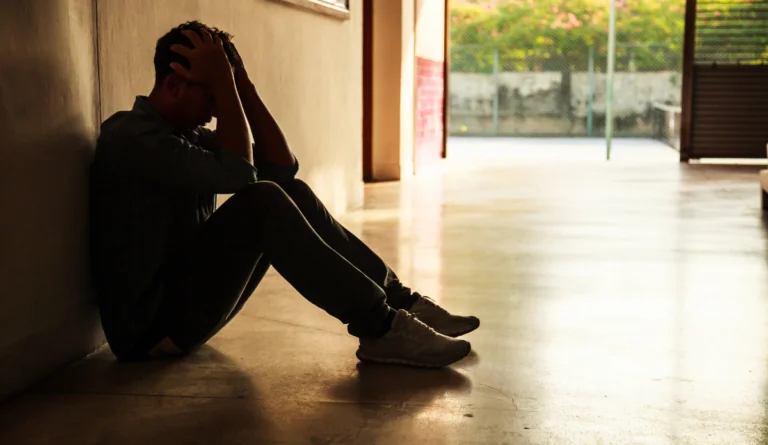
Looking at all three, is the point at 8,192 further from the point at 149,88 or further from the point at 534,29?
the point at 534,29

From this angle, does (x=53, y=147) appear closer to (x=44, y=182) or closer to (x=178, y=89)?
(x=44, y=182)

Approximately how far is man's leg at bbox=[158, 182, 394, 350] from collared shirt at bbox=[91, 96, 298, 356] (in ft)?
0.22

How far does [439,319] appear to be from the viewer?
2.95 m

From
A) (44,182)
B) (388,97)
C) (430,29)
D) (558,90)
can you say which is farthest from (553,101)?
(44,182)

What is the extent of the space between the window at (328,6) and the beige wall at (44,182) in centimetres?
238

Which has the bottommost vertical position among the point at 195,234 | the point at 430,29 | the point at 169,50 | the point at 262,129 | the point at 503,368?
the point at 503,368

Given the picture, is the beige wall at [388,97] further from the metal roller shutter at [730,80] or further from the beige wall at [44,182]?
the beige wall at [44,182]

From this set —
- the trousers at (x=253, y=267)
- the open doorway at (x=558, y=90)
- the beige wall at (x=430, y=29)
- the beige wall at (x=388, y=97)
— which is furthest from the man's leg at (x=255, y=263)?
the open doorway at (x=558, y=90)

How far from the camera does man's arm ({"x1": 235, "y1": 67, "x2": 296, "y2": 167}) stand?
9.09ft

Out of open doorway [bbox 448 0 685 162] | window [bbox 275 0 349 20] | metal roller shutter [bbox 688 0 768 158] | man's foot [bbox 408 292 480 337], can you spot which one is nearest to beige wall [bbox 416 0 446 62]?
metal roller shutter [bbox 688 0 768 158]

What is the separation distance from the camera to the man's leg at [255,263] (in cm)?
238

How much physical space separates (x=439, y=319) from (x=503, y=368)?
1.08 feet

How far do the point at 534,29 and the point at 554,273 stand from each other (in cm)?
1712

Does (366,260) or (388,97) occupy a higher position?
(388,97)
